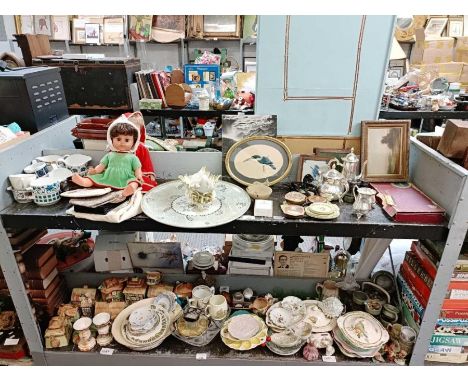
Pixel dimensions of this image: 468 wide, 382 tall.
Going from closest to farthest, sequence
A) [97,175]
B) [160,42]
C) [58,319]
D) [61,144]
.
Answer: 1. [97,175]
2. [58,319]
3. [61,144]
4. [160,42]

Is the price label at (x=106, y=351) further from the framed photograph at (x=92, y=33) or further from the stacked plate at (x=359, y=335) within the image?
the framed photograph at (x=92, y=33)

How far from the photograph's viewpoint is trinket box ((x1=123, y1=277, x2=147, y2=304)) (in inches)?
74.9

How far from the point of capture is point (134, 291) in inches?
75.0

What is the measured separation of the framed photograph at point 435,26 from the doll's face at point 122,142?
5019mm

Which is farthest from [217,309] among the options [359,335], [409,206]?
[409,206]

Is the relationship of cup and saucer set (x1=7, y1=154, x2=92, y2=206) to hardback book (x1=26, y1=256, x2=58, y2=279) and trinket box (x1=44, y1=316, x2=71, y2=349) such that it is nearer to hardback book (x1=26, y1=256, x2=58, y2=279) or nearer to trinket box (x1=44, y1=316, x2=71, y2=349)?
hardback book (x1=26, y1=256, x2=58, y2=279)

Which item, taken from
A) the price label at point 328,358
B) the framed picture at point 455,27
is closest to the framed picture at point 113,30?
the framed picture at point 455,27

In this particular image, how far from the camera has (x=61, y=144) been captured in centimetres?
196

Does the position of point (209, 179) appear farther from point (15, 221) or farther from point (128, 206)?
point (15, 221)

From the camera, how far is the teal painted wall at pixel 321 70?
164 cm

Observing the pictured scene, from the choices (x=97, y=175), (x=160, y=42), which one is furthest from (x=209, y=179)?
(x=160, y=42)

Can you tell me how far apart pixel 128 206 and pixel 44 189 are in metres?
0.37

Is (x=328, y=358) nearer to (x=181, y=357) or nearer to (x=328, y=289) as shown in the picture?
(x=328, y=289)

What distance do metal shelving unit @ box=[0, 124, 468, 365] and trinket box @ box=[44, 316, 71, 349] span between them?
0.11ft
